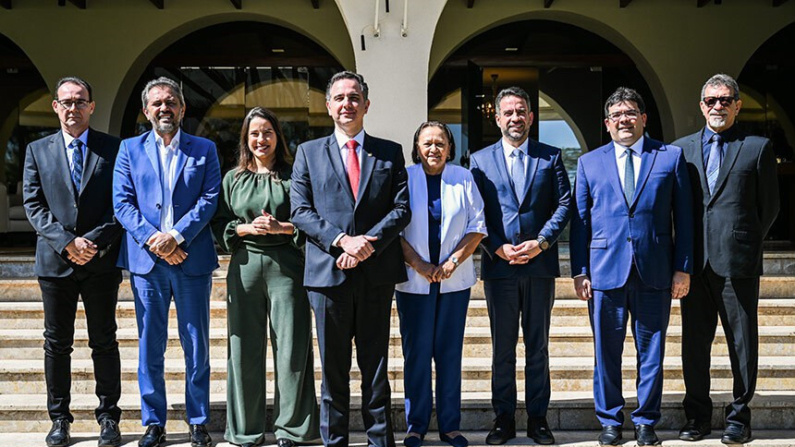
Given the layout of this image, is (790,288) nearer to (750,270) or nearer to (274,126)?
(750,270)

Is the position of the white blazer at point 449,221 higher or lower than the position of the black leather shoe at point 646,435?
higher

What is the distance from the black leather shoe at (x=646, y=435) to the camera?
4305 millimetres

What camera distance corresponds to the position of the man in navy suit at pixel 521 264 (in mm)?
4410

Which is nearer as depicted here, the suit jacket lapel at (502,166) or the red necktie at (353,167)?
the red necktie at (353,167)

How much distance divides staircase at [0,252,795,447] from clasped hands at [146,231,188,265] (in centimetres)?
101

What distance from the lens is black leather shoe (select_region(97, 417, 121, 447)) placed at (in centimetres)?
438

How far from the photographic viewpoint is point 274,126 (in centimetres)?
439

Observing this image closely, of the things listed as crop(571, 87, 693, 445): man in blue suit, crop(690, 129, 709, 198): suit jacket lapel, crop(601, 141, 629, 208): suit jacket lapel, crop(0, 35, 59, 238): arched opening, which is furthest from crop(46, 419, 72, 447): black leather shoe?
crop(0, 35, 59, 238): arched opening

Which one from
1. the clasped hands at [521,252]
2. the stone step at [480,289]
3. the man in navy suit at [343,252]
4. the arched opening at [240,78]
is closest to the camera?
the man in navy suit at [343,252]

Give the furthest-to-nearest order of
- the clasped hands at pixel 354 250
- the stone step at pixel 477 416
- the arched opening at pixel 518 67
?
1. the arched opening at pixel 518 67
2. the stone step at pixel 477 416
3. the clasped hands at pixel 354 250

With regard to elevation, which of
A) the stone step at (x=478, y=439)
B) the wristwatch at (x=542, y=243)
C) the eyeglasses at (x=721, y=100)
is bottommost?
the stone step at (x=478, y=439)

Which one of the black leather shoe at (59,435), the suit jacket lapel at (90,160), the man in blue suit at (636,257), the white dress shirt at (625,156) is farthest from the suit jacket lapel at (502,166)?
the black leather shoe at (59,435)

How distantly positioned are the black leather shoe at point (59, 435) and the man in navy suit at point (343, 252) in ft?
4.63

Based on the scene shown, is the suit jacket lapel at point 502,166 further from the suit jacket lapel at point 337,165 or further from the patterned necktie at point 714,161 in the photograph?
the patterned necktie at point 714,161
